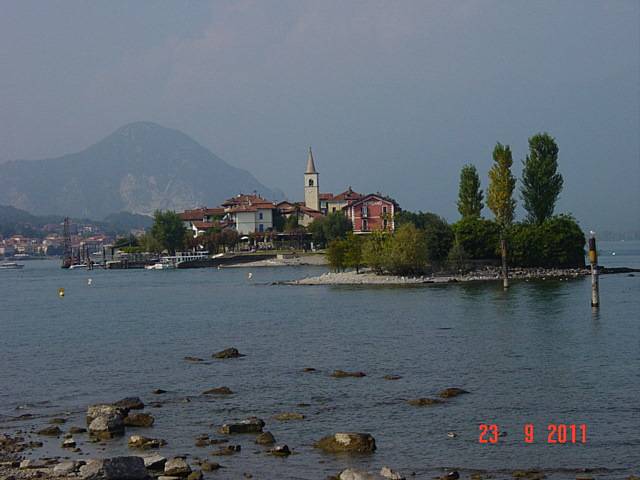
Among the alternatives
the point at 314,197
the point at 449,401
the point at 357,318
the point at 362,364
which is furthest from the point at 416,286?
the point at 314,197

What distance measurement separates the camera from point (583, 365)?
25.6 m

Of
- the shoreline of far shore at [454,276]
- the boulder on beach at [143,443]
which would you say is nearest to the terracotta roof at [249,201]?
the shoreline of far shore at [454,276]

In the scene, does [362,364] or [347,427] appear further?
[362,364]

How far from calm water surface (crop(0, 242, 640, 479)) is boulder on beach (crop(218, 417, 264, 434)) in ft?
1.23

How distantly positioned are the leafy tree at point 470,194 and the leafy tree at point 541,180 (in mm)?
6218

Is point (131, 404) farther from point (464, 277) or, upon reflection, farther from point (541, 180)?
point (541, 180)

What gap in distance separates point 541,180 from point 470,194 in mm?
8934

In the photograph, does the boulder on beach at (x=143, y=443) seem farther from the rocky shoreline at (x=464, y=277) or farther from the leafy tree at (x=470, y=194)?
the leafy tree at (x=470, y=194)

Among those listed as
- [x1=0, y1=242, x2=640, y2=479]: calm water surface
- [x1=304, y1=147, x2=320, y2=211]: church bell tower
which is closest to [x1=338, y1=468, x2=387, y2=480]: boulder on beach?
[x1=0, y1=242, x2=640, y2=479]: calm water surface

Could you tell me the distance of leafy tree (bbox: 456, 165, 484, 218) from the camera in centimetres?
8238

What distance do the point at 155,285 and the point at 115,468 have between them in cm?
7059

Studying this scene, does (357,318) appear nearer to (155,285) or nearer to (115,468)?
(115,468)

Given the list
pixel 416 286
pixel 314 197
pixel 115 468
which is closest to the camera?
pixel 115 468

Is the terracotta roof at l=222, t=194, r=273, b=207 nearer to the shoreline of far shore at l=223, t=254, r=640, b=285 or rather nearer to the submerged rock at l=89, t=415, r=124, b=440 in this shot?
the shoreline of far shore at l=223, t=254, r=640, b=285
